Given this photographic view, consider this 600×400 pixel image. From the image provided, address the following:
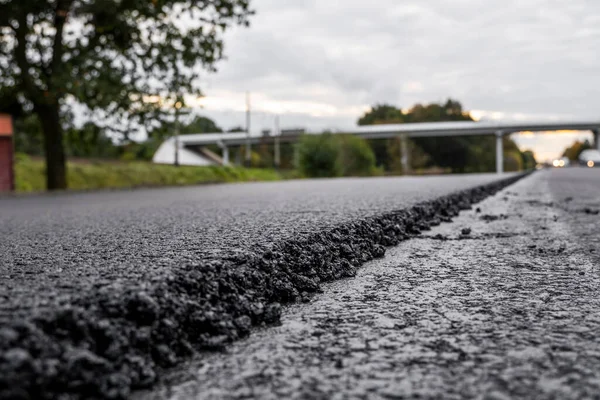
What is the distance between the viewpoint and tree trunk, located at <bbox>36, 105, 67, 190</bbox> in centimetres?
1716

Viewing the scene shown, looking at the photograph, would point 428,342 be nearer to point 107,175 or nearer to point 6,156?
point 6,156

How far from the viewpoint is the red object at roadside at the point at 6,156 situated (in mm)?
19641

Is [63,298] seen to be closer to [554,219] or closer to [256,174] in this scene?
[554,219]

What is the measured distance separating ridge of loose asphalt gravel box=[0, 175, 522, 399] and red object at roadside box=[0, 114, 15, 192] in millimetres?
18961

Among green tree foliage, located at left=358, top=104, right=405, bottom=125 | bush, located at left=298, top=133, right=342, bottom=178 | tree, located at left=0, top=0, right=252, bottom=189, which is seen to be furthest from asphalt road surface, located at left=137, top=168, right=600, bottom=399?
Result: green tree foliage, located at left=358, top=104, right=405, bottom=125

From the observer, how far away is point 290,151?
97875 millimetres

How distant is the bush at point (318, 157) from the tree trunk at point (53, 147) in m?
35.7

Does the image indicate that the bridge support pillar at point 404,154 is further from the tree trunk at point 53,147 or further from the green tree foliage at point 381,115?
the tree trunk at point 53,147

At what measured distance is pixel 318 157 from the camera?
174 feet

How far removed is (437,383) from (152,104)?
16250mm

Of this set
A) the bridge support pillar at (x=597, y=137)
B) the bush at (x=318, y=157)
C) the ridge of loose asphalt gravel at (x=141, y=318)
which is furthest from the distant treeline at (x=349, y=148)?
the bridge support pillar at (x=597, y=137)

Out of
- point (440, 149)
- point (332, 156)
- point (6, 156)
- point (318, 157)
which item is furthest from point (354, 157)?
point (6, 156)

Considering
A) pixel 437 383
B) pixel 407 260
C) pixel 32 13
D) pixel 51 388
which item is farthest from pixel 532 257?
pixel 32 13

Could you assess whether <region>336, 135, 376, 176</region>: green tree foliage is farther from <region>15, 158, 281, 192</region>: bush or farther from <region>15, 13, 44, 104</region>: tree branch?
<region>15, 13, 44, 104</region>: tree branch
